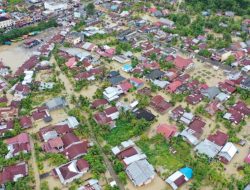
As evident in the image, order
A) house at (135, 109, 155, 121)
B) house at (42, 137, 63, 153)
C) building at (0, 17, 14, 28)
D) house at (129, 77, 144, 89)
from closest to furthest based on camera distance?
1. house at (42, 137, 63, 153)
2. house at (135, 109, 155, 121)
3. house at (129, 77, 144, 89)
4. building at (0, 17, 14, 28)

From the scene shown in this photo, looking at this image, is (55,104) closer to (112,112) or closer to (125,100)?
(112,112)

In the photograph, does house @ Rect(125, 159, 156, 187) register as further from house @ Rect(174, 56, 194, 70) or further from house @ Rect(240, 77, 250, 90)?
house @ Rect(174, 56, 194, 70)

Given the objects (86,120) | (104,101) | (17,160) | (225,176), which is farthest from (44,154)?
(225,176)

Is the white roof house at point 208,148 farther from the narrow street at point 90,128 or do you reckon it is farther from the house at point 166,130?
the narrow street at point 90,128

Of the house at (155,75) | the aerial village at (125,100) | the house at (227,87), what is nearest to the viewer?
the aerial village at (125,100)

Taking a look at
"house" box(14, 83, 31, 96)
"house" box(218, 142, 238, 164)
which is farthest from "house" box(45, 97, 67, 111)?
"house" box(218, 142, 238, 164)

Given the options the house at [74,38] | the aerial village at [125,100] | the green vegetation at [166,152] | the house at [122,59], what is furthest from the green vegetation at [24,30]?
the green vegetation at [166,152]
